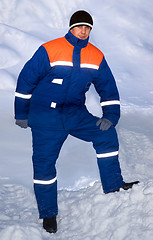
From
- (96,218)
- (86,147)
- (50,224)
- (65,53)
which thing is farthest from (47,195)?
(86,147)

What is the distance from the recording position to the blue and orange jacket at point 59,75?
91.8 inches

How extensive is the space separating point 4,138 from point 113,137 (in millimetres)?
1814

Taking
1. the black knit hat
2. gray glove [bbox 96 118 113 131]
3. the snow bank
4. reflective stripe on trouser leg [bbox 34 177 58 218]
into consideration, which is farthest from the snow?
the black knit hat

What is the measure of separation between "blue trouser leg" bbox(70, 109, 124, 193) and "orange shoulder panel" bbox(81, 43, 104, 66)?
1.15 ft

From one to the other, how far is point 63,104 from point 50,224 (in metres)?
0.84

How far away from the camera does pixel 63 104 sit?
2455 millimetres

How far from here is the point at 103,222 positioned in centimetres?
243

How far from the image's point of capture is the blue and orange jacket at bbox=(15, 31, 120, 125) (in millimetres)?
2332

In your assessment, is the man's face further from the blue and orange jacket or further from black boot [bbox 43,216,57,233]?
black boot [bbox 43,216,57,233]

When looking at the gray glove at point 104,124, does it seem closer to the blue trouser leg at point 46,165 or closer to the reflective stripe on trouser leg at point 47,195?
the blue trouser leg at point 46,165

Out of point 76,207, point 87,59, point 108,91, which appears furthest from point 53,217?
point 87,59

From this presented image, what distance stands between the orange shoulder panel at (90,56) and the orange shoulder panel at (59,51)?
3.5 inches

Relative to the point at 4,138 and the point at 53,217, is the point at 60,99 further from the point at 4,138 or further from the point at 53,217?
the point at 4,138

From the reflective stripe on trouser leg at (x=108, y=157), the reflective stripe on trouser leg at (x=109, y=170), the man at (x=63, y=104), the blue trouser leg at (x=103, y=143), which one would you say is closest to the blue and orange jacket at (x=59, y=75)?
the man at (x=63, y=104)
